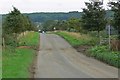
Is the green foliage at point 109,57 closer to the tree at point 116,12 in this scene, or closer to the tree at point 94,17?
the tree at point 116,12

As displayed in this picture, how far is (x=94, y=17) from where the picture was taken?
43.2 m

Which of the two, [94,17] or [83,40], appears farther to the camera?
[83,40]

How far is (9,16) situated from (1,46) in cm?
1045

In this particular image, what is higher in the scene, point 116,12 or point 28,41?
point 116,12

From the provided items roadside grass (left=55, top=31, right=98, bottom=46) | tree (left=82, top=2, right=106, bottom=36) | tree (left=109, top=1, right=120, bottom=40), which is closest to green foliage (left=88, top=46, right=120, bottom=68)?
tree (left=109, top=1, right=120, bottom=40)

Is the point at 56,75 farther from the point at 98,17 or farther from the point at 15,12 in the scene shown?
the point at 15,12

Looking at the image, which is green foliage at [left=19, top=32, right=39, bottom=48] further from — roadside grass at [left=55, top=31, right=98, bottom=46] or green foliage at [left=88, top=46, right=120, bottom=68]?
green foliage at [left=88, top=46, right=120, bottom=68]

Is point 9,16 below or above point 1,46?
above

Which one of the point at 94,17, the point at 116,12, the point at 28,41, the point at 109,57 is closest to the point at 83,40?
the point at 28,41

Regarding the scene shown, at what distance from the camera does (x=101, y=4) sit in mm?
43969

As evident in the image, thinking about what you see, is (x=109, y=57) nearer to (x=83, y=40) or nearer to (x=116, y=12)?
(x=116, y=12)

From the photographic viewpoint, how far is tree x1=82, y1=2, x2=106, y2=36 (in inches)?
1697

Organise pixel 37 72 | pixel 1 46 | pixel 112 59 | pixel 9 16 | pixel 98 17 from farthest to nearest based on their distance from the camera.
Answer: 1. pixel 9 16
2. pixel 98 17
3. pixel 1 46
4. pixel 112 59
5. pixel 37 72

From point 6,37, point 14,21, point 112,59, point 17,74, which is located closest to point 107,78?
point 17,74
